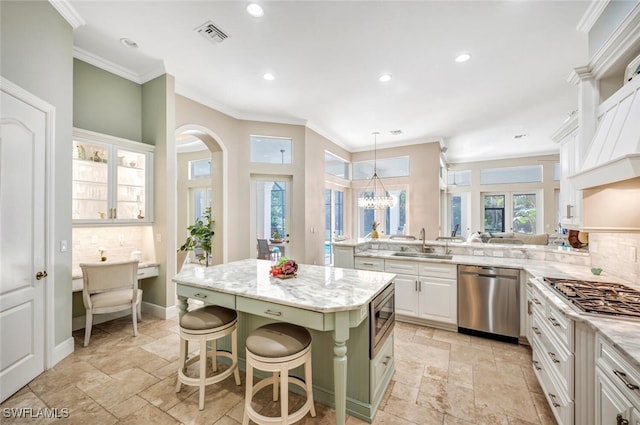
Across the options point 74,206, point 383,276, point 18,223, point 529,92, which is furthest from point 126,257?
point 529,92

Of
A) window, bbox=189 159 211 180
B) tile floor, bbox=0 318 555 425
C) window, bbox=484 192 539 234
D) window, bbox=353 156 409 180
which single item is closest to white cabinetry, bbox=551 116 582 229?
tile floor, bbox=0 318 555 425

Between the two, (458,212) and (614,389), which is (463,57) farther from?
(458,212)

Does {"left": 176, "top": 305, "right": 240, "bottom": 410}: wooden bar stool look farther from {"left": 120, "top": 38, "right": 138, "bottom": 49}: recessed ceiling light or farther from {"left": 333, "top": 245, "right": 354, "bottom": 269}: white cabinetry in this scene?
{"left": 120, "top": 38, "right": 138, "bottom": 49}: recessed ceiling light

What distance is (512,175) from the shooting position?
8.47 m

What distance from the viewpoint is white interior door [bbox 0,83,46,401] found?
1.98 m

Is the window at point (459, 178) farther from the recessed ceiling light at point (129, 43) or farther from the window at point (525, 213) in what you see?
the recessed ceiling light at point (129, 43)

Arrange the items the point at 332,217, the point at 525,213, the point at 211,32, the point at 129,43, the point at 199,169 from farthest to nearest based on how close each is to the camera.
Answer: the point at 525,213
the point at 332,217
the point at 199,169
the point at 129,43
the point at 211,32

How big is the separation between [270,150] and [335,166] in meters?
2.34

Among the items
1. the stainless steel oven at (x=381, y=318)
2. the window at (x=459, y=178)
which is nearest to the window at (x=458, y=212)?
the window at (x=459, y=178)

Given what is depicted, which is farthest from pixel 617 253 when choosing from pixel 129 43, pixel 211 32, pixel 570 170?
pixel 129 43

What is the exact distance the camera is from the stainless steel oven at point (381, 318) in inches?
72.2

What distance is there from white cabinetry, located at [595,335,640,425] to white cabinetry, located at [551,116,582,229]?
64.5 inches

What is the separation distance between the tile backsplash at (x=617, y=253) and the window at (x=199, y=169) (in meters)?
7.11

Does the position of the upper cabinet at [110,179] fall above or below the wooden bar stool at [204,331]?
above
